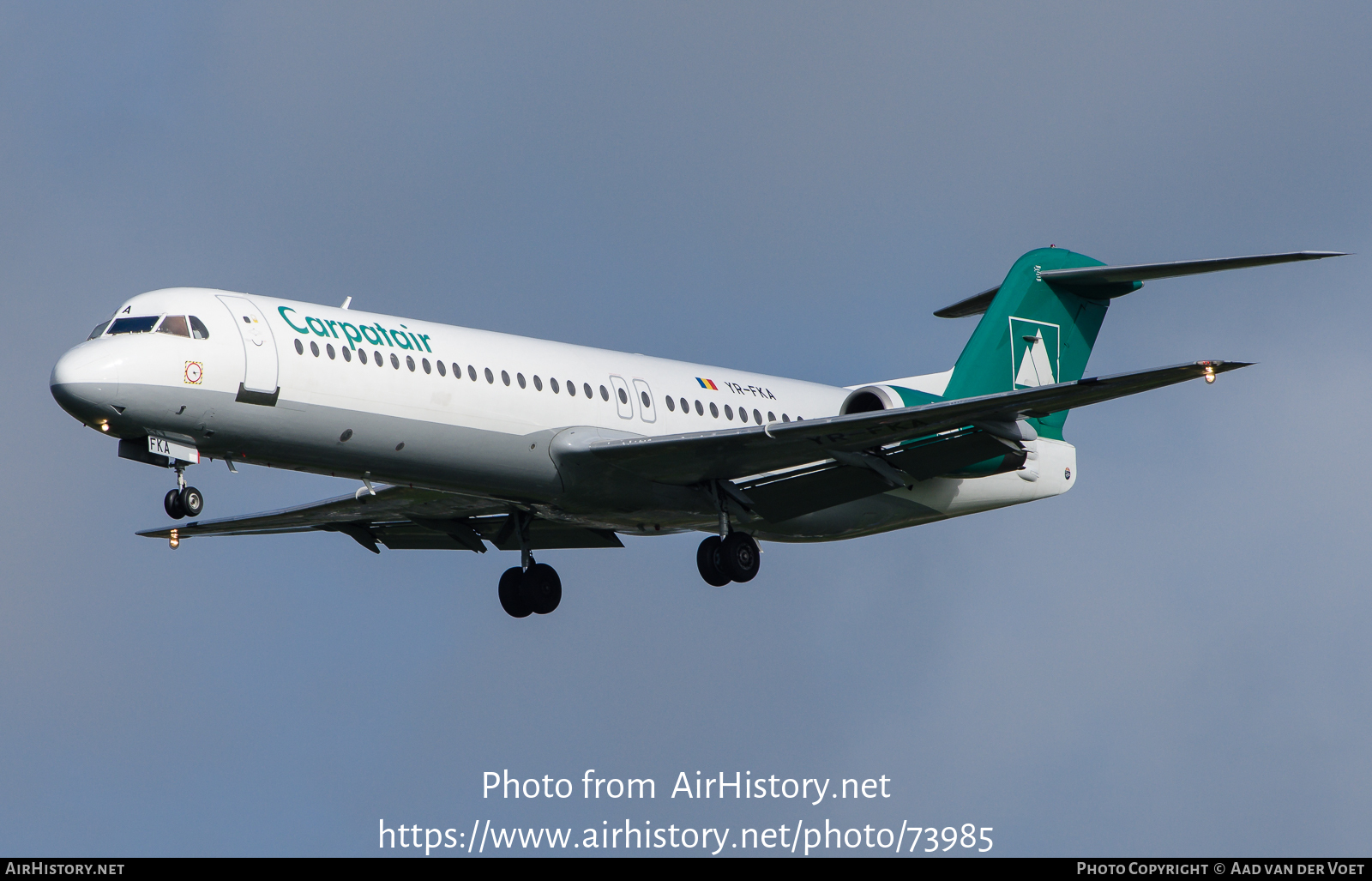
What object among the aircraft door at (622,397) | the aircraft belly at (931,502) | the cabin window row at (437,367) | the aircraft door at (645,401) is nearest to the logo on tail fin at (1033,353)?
the aircraft belly at (931,502)

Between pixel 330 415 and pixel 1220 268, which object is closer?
pixel 330 415

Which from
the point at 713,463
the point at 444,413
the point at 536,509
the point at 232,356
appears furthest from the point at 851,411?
the point at 232,356

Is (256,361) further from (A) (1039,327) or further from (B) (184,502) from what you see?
(A) (1039,327)

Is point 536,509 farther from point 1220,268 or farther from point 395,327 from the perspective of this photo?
point 1220,268

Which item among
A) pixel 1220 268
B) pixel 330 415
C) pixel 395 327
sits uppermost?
pixel 1220 268

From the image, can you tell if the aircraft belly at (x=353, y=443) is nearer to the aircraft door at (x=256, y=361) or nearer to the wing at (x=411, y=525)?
the aircraft door at (x=256, y=361)

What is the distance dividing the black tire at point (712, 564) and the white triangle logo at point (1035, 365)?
260 inches

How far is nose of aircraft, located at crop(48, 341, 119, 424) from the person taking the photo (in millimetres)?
21406

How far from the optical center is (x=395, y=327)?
2395 centimetres

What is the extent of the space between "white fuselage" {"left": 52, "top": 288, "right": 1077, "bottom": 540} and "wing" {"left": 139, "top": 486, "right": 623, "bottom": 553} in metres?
1.45

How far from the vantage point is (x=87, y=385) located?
2141 centimetres

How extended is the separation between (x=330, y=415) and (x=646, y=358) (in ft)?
19.7

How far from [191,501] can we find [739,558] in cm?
810

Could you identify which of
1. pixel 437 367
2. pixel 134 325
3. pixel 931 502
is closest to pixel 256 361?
pixel 134 325
